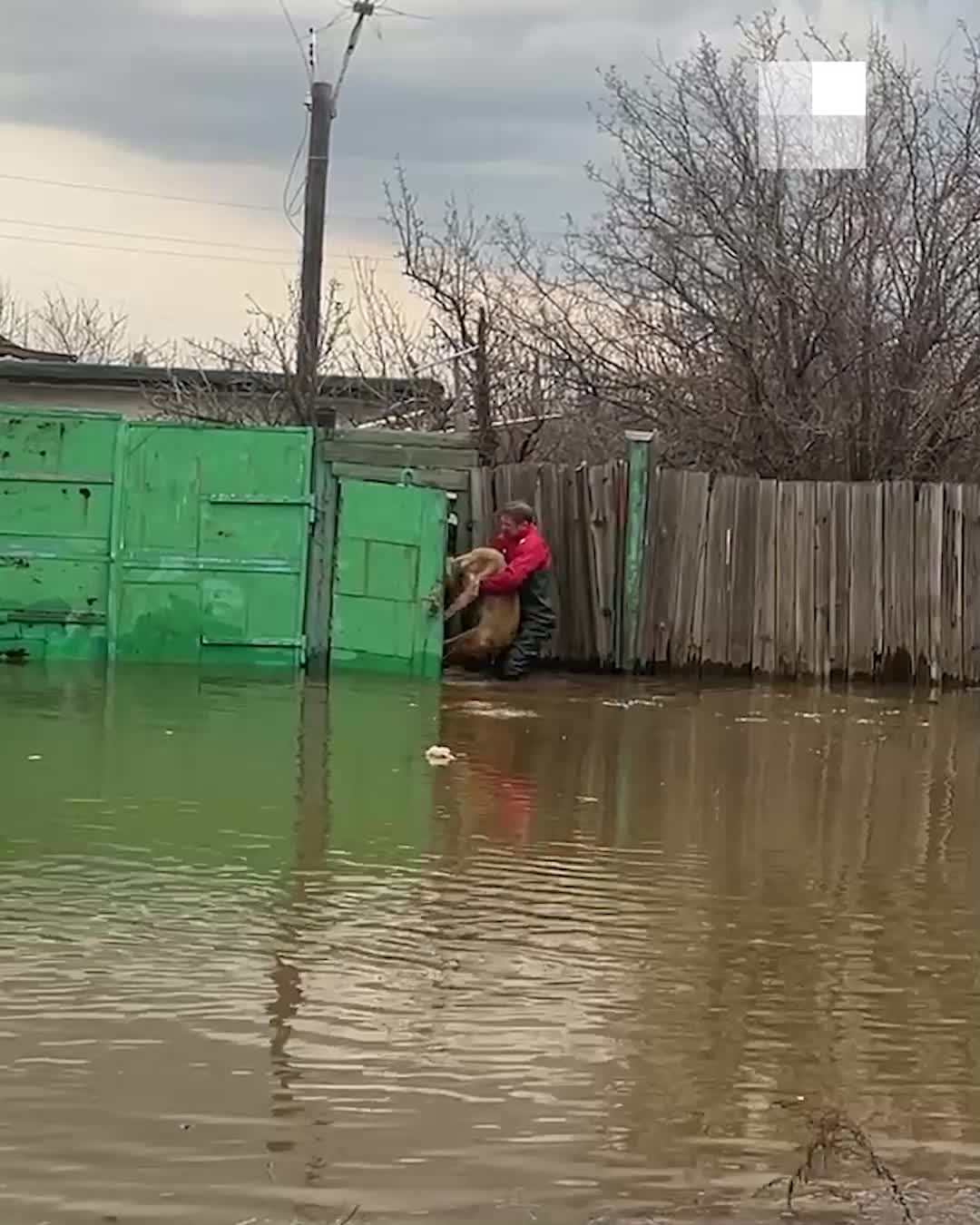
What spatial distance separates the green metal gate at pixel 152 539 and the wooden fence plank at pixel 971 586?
522 cm

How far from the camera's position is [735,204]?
18.9m

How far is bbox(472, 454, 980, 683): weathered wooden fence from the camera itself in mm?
15430

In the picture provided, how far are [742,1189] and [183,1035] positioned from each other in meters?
1.77

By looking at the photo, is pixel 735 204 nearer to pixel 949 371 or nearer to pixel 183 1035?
pixel 949 371

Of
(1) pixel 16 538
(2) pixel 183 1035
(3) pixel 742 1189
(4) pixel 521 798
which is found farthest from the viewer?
(1) pixel 16 538

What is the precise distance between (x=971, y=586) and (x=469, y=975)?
1002 centimetres

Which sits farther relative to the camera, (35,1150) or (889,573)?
(889,573)

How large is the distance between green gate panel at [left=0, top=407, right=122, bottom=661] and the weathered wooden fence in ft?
9.73

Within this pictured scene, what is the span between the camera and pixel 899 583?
610 inches

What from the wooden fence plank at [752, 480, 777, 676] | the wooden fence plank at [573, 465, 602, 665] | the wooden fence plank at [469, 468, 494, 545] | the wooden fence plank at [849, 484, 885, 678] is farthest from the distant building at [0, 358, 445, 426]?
the wooden fence plank at [849, 484, 885, 678]

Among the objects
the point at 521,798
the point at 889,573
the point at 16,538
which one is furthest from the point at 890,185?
the point at 521,798

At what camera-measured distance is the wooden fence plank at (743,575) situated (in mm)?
15461

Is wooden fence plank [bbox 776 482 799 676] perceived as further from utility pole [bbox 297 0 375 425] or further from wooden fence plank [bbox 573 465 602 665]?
utility pole [bbox 297 0 375 425]

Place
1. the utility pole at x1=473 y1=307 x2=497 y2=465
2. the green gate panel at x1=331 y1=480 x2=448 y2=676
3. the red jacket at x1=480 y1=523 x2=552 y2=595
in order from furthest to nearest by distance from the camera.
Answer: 1. the utility pole at x1=473 y1=307 x2=497 y2=465
2. the red jacket at x1=480 y1=523 x2=552 y2=595
3. the green gate panel at x1=331 y1=480 x2=448 y2=676
